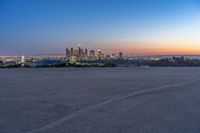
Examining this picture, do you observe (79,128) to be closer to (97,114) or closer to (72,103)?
(97,114)

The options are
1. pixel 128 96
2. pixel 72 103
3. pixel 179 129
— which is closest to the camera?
pixel 179 129

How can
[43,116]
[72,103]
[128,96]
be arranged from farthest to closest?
[128,96] < [72,103] < [43,116]

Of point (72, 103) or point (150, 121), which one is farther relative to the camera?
point (72, 103)

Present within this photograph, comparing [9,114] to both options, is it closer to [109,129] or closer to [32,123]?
[32,123]

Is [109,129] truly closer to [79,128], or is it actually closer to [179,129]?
[79,128]

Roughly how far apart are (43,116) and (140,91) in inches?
179

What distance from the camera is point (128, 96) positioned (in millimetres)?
9609

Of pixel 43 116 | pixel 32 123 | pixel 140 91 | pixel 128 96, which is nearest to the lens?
pixel 32 123

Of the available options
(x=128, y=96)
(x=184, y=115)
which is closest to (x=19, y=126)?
(x=184, y=115)

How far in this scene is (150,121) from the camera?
6359 mm

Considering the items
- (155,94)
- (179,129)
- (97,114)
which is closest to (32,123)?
(97,114)

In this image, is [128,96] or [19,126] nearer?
[19,126]

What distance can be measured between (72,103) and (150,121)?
2.54m

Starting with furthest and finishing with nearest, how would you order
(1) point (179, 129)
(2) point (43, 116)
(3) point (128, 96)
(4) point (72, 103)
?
(3) point (128, 96)
(4) point (72, 103)
(2) point (43, 116)
(1) point (179, 129)
